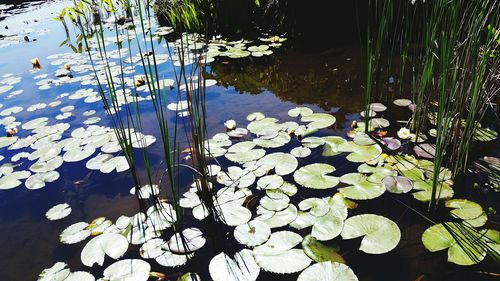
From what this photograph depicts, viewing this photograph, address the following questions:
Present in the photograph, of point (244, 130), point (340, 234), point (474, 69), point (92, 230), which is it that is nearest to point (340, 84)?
point (244, 130)

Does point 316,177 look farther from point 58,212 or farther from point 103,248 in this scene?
point 58,212

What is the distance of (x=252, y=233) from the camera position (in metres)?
1.49

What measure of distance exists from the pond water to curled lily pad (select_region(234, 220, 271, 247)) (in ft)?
0.13

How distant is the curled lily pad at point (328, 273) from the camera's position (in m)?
1.22

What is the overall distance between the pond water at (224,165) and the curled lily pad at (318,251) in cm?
4

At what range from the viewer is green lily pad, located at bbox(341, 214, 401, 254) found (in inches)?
53.4

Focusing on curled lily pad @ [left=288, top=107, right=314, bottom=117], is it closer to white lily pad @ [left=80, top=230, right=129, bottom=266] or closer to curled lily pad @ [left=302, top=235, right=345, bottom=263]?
curled lily pad @ [left=302, top=235, right=345, bottom=263]

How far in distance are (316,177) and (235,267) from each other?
0.65 m

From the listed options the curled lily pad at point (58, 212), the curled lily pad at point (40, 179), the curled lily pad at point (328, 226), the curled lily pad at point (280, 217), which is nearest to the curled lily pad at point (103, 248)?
the curled lily pad at point (58, 212)

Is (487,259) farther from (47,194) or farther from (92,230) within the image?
(47,194)

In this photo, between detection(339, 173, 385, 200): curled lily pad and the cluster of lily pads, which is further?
detection(339, 173, 385, 200): curled lily pad

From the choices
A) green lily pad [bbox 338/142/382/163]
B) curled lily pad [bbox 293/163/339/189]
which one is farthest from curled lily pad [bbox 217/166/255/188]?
green lily pad [bbox 338/142/382/163]

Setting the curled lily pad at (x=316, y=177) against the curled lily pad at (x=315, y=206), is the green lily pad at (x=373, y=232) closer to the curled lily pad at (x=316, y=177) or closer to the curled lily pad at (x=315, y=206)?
the curled lily pad at (x=315, y=206)

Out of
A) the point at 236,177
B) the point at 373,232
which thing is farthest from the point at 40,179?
the point at 373,232
